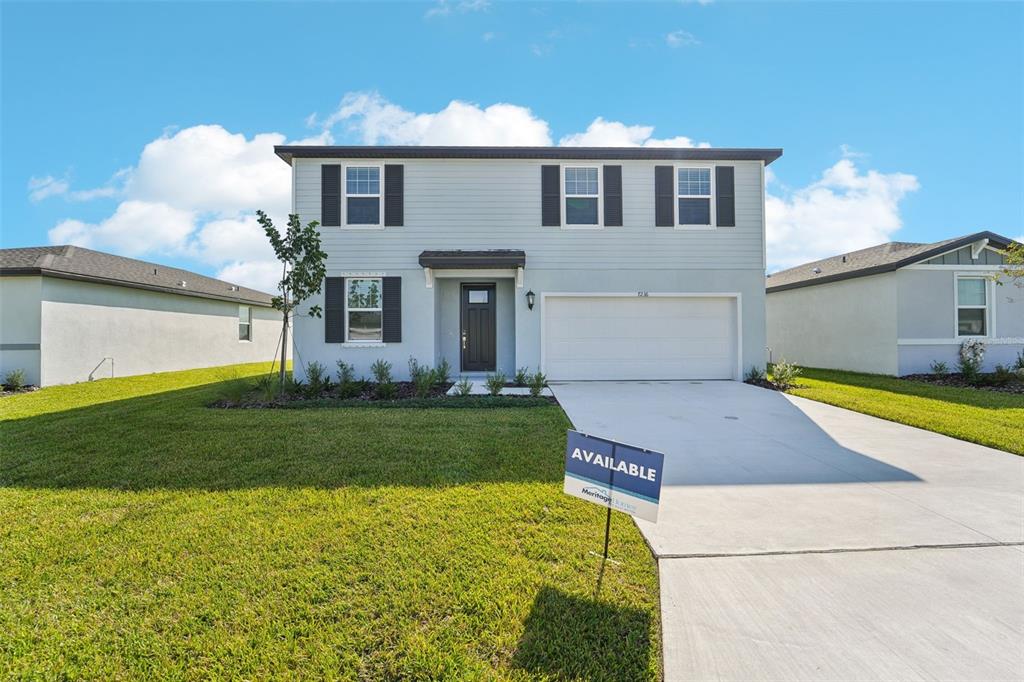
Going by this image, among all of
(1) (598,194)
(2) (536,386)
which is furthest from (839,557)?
(1) (598,194)

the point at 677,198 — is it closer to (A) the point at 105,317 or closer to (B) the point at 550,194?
(B) the point at 550,194

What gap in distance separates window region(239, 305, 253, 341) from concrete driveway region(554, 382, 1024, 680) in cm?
1815

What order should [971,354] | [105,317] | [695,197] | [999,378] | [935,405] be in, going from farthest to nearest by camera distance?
[105,317], [971,354], [695,197], [999,378], [935,405]

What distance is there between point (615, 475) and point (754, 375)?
920cm

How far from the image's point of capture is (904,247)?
13.6 metres

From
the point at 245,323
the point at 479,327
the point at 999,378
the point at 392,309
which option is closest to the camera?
the point at 999,378

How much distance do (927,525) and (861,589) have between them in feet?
4.32

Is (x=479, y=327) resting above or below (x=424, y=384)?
above

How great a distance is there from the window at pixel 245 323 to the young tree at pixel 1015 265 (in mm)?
23687

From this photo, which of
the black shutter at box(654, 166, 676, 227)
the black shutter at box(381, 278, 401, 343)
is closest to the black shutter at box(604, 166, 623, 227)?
the black shutter at box(654, 166, 676, 227)

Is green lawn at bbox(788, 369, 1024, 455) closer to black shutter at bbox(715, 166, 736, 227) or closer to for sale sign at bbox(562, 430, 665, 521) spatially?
black shutter at bbox(715, 166, 736, 227)

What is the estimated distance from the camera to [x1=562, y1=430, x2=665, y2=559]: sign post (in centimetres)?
265

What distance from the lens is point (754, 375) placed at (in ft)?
34.4

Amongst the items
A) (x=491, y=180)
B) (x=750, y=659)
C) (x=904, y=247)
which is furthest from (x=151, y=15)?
(x=904, y=247)
